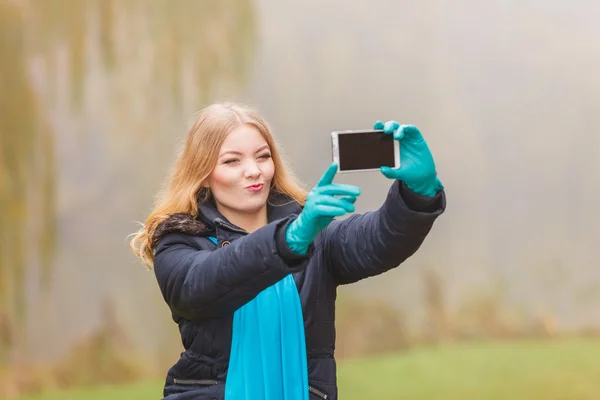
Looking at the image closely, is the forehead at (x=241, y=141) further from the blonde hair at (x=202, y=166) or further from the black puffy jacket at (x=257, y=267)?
the black puffy jacket at (x=257, y=267)

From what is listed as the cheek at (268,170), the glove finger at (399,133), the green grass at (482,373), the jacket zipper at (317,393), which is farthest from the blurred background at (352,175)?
the glove finger at (399,133)

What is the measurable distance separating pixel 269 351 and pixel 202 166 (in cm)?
41

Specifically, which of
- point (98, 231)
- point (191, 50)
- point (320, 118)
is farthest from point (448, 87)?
point (98, 231)

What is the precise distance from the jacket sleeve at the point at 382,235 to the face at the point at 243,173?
0.52 feet

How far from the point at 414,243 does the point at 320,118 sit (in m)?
2.64

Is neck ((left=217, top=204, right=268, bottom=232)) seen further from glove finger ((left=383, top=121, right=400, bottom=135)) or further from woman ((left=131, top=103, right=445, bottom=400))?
glove finger ((left=383, top=121, right=400, bottom=135))

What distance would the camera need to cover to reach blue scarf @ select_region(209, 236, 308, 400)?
5.41 feet

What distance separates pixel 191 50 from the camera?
4.34 meters

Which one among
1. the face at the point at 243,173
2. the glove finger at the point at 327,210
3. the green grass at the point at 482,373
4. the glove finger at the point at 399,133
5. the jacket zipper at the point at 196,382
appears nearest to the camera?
the glove finger at the point at 327,210

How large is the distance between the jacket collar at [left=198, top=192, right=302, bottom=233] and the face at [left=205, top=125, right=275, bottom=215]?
21 millimetres

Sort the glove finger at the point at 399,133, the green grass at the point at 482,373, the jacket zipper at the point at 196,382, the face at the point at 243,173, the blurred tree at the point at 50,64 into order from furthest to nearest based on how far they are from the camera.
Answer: the blurred tree at the point at 50,64
the green grass at the point at 482,373
the face at the point at 243,173
the jacket zipper at the point at 196,382
the glove finger at the point at 399,133

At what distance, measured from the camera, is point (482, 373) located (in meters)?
4.13

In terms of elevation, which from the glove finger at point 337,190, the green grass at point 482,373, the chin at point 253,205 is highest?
the glove finger at point 337,190

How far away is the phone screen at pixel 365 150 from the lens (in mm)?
1540
